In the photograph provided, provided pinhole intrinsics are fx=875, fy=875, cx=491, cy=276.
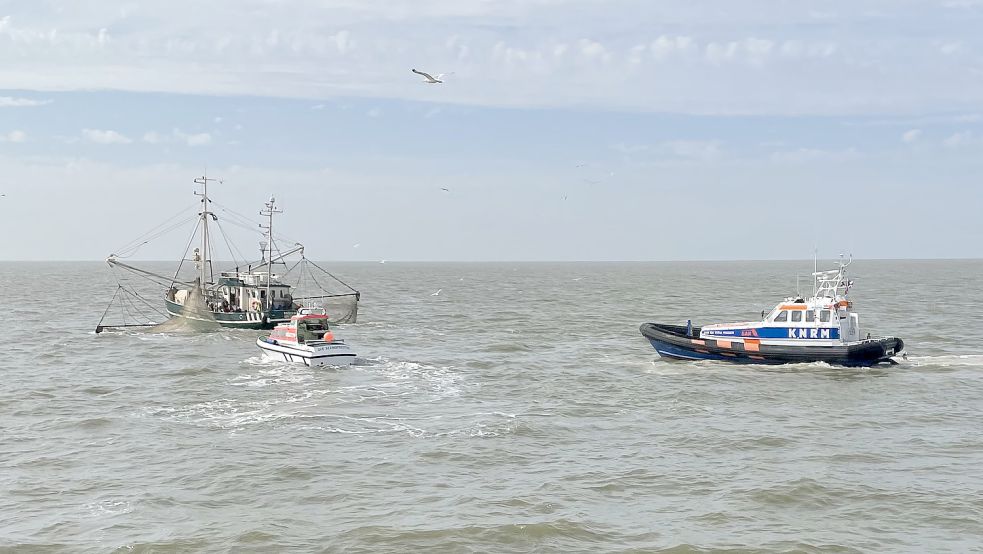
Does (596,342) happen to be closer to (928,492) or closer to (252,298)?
(252,298)

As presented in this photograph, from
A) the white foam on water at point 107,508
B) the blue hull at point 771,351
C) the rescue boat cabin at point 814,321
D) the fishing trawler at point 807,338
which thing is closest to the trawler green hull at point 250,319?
the blue hull at point 771,351

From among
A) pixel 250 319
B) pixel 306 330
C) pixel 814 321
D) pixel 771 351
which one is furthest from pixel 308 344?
pixel 814 321

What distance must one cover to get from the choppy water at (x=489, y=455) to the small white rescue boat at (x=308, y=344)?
978 millimetres

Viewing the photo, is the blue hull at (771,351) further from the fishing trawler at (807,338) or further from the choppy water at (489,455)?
the choppy water at (489,455)

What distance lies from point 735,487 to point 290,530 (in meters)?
10.9

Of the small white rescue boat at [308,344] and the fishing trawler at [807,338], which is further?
the small white rescue boat at [308,344]

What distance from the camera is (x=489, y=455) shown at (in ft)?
81.4

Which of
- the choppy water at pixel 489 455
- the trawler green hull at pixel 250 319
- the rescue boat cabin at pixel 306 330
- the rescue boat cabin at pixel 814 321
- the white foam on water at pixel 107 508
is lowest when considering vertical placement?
the white foam on water at pixel 107 508

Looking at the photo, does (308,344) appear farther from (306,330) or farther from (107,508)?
(107,508)

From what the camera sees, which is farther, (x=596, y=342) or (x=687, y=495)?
(x=596, y=342)

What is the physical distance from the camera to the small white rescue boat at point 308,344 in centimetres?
4200

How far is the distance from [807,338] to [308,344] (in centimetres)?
2393

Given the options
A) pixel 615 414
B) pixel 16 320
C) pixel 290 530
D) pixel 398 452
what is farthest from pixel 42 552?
pixel 16 320

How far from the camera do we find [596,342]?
55.0 meters
